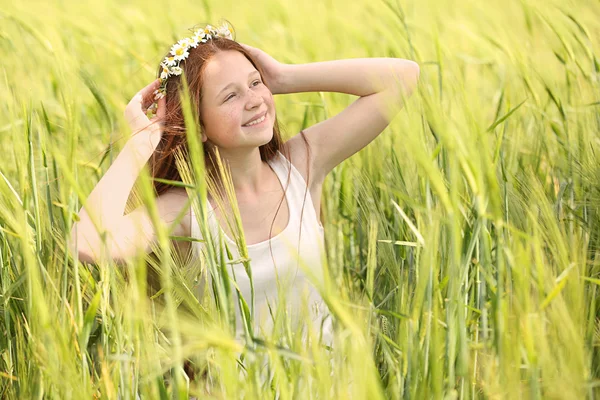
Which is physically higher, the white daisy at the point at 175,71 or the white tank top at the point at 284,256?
A: the white daisy at the point at 175,71

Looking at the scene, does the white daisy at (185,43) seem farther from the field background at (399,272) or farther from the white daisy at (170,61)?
the field background at (399,272)

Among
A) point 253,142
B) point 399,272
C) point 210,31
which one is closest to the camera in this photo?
point 399,272

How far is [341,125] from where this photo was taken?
4.16ft

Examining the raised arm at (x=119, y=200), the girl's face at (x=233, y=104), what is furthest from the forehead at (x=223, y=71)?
the raised arm at (x=119, y=200)

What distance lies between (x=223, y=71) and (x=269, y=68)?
0.56 ft

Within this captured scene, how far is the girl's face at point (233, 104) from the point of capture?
1129mm

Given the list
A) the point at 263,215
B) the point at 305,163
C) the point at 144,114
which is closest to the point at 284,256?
the point at 263,215

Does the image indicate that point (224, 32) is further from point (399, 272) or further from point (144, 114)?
point (399, 272)

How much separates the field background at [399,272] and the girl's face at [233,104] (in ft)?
0.49

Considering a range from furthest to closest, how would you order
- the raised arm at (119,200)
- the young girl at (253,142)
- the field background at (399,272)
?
the young girl at (253,142) → the raised arm at (119,200) → the field background at (399,272)

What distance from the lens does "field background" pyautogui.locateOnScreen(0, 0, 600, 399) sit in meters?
0.63

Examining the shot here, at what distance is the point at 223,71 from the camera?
1.16 meters

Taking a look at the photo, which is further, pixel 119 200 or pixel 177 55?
pixel 177 55

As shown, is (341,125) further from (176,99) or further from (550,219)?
(550,219)
